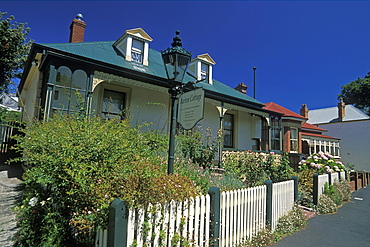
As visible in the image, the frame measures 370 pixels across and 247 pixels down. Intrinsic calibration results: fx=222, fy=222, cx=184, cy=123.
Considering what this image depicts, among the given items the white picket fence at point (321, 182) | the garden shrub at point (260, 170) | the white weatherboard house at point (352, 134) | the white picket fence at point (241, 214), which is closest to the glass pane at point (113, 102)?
the garden shrub at point (260, 170)

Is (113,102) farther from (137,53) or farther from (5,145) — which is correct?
(5,145)

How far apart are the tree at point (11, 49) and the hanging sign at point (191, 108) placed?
53.7 feet

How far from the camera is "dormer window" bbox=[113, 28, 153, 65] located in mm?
9969

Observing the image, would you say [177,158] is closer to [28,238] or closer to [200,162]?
[200,162]

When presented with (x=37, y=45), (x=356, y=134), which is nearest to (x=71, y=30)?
(x=37, y=45)

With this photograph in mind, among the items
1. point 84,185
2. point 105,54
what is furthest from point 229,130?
point 84,185

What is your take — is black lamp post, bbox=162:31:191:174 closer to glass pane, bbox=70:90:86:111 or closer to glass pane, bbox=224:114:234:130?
glass pane, bbox=70:90:86:111

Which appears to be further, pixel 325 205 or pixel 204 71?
pixel 204 71

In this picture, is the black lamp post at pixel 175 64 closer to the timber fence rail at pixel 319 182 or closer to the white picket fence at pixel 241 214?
the white picket fence at pixel 241 214

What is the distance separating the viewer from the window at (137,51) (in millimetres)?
10266

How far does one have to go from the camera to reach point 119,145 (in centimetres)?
317

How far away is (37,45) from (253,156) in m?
7.82

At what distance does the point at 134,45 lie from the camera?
10297 millimetres

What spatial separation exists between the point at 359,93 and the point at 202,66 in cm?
4266
